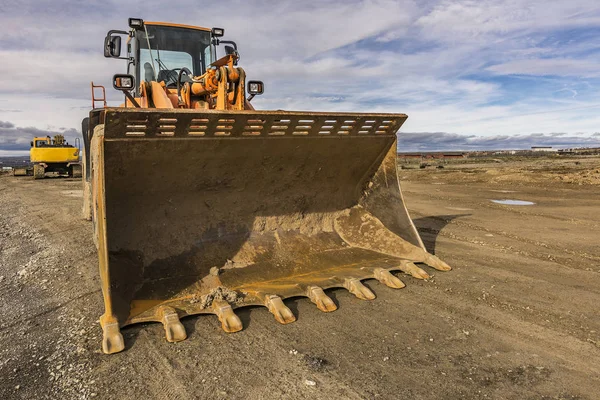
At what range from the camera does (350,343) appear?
3.02m

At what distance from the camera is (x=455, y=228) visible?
7.26 metres

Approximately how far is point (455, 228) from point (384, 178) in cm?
275

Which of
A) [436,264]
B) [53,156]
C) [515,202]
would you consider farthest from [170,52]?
[53,156]

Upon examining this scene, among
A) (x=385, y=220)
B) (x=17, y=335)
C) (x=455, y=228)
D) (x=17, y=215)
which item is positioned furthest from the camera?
(x=17, y=215)

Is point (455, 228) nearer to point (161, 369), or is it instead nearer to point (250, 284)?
point (250, 284)

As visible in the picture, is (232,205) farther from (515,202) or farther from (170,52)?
(515,202)

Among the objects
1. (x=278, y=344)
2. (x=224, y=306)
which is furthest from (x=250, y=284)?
(x=278, y=344)

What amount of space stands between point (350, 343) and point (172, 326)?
1.27m

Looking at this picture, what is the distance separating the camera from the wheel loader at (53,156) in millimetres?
23734

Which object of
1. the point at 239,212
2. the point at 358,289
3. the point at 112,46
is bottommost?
the point at 358,289

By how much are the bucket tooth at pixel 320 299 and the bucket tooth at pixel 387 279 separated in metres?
0.76

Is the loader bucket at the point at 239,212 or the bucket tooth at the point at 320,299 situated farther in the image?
the bucket tooth at the point at 320,299

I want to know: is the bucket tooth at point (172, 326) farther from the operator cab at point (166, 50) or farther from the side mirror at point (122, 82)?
the operator cab at point (166, 50)

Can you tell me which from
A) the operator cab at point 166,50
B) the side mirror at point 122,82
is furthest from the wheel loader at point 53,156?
the side mirror at point 122,82
